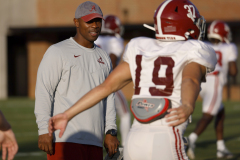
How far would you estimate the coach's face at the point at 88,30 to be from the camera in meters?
4.11

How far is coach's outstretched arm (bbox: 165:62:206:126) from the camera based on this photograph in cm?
256

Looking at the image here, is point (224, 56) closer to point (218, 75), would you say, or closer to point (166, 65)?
point (218, 75)

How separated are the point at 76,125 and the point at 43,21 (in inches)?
845

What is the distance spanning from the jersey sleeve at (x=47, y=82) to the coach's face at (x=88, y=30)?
0.30 m

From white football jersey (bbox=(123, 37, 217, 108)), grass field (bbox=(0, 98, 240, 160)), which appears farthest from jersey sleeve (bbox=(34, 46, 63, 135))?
grass field (bbox=(0, 98, 240, 160))

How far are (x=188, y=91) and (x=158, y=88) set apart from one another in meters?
0.27

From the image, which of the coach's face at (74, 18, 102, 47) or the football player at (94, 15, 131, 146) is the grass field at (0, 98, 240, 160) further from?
the coach's face at (74, 18, 102, 47)

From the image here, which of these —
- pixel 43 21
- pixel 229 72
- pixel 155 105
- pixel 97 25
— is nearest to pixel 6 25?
pixel 43 21

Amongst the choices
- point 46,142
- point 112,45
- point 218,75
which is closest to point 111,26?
point 112,45

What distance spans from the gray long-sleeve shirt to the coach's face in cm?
10

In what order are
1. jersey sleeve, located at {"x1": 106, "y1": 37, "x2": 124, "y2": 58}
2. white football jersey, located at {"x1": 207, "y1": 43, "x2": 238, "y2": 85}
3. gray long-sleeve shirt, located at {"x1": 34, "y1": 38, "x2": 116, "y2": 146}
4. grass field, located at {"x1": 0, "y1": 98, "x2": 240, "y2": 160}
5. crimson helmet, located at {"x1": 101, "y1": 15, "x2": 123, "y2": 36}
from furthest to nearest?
white football jersey, located at {"x1": 207, "y1": 43, "x2": 238, "y2": 85} → crimson helmet, located at {"x1": 101, "y1": 15, "x2": 123, "y2": 36} → grass field, located at {"x1": 0, "y1": 98, "x2": 240, "y2": 160} → jersey sleeve, located at {"x1": 106, "y1": 37, "x2": 124, "y2": 58} → gray long-sleeve shirt, located at {"x1": 34, "y1": 38, "x2": 116, "y2": 146}

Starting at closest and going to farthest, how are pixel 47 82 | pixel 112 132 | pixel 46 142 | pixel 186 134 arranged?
pixel 46 142
pixel 47 82
pixel 112 132
pixel 186 134

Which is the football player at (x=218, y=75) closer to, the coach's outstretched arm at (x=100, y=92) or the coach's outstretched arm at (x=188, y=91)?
the coach's outstretched arm at (x=100, y=92)

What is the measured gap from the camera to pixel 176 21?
10.1 feet
